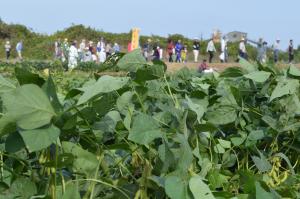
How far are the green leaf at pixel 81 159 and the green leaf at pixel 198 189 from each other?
175mm

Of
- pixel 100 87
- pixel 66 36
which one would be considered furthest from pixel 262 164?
pixel 66 36

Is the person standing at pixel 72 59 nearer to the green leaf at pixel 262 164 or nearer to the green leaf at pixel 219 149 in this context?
the green leaf at pixel 219 149

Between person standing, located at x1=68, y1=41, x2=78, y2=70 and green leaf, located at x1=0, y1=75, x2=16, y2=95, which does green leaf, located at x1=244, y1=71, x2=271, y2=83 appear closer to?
green leaf, located at x1=0, y1=75, x2=16, y2=95

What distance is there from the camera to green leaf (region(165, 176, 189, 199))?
89 cm

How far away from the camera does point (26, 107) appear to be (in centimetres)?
86

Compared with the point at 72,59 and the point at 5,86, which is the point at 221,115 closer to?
the point at 5,86

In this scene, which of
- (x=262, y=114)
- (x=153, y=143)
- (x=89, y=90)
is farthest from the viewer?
(x=262, y=114)

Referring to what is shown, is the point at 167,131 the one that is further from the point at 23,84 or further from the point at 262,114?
the point at 262,114

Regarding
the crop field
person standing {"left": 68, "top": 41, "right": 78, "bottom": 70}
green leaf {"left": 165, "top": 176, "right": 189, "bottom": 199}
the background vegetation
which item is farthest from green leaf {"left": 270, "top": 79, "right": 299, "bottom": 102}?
the background vegetation

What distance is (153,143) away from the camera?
1.08 meters

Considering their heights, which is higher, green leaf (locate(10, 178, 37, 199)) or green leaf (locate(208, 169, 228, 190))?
green leaf (locate(10, 178, 37, 199))

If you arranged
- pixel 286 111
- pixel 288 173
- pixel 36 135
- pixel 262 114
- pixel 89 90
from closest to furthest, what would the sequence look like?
pixel 36 135 < pixel 89 90 < pixel 288 173 < pixel 286 111 < pixel 262 114

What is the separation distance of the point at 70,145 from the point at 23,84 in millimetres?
131

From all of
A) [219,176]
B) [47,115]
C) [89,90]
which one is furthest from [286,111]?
[47,115]
